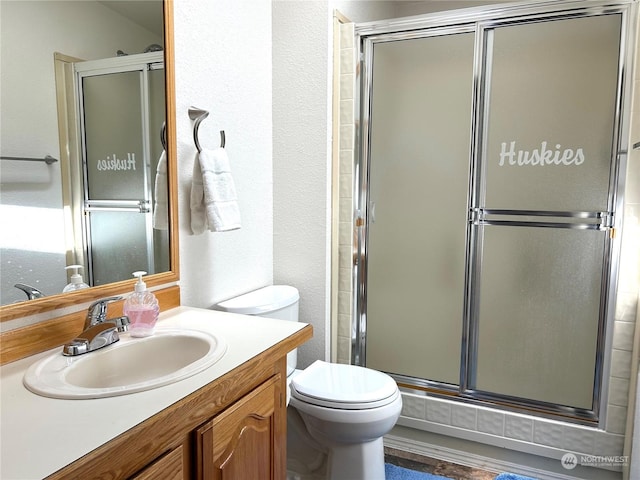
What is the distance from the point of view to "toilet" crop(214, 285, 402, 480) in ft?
5.28

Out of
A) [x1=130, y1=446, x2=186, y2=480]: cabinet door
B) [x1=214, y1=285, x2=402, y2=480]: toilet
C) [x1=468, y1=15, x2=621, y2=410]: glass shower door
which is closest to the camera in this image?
[x1=130, y1=446, x2=186, y2=480]: cabinet door

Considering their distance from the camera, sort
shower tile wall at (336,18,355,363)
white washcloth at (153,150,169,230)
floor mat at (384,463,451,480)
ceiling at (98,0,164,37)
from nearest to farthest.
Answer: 1. ceiling at (98,0,164,37)
2. white washcloth at (153,150,169,230)
3. floor mat at (384,463,451,480)
4. shower tile wall at (336,18,355,363)

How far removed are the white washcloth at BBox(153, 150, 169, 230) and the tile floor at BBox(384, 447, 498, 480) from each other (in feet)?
5.03

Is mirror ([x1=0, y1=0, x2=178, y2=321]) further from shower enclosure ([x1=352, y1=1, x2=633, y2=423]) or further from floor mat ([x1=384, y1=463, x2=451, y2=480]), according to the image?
floor mat ([x1=384, y1=463, x2=451, y2=480])

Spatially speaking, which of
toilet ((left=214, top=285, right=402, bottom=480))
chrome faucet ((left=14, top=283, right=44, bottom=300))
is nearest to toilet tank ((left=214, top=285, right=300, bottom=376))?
toilet ((left=214, top=285, right=402, bottom=480))

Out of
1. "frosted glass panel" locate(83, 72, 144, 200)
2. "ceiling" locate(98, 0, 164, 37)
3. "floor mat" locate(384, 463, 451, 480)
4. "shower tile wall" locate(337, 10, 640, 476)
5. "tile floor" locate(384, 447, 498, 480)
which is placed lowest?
"tile floor" locate(384, 447, 498, 480)

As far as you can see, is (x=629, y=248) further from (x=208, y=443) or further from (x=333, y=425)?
(x=208, y=443)

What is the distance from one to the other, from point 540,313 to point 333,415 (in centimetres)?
105

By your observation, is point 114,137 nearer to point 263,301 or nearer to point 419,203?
point 263,301

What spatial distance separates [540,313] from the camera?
199 centimetres

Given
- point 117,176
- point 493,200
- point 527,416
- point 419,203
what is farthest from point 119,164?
point 527,416

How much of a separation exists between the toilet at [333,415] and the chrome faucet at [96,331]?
0.64m

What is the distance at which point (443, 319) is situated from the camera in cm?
217

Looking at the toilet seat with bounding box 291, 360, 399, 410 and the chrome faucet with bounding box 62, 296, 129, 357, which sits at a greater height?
the chrome faucet with bounding box 62, 296, 129, 357
